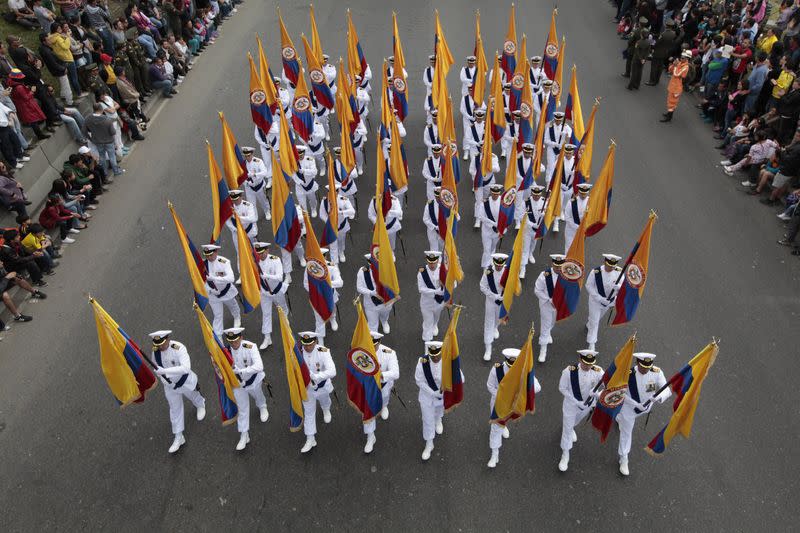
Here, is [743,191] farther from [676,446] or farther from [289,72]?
[289,72]

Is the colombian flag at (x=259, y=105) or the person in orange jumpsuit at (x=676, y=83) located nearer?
the colombian flag at (x=259, y=105)

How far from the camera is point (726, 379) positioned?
945cm

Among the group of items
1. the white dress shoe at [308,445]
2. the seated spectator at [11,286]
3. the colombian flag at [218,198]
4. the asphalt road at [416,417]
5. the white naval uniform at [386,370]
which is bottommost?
the asphalt road at [416,417]

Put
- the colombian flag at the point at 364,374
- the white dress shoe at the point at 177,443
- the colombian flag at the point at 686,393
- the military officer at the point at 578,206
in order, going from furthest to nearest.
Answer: the military officer at the point at 578,206, the white dress shoe at the point at 177,443, the colombian flag at the point at 364,374, the colombian flag at the point at 686,393

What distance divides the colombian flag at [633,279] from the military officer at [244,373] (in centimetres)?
522

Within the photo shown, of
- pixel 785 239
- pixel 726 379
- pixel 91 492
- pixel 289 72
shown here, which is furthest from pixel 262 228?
pixel 785 239

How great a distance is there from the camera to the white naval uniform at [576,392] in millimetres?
7969

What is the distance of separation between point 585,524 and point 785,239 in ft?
25.1

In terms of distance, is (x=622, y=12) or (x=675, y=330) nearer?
(x=675, y=330)

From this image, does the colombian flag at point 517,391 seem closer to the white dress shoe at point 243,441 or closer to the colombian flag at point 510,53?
the white dress shoe at point 243,441

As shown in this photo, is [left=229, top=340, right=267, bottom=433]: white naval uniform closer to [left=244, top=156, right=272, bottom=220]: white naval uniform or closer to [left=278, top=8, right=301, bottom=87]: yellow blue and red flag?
[left=244, top=156, right=272, bottom=220]: white naval uniform

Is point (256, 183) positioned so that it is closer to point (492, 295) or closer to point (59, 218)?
point (59, 218)

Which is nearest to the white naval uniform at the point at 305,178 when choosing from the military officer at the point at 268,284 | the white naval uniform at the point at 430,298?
the military officer at the point at 268,284

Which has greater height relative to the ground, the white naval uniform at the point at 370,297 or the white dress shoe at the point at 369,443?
the white naval uniform at the point at 370,297
